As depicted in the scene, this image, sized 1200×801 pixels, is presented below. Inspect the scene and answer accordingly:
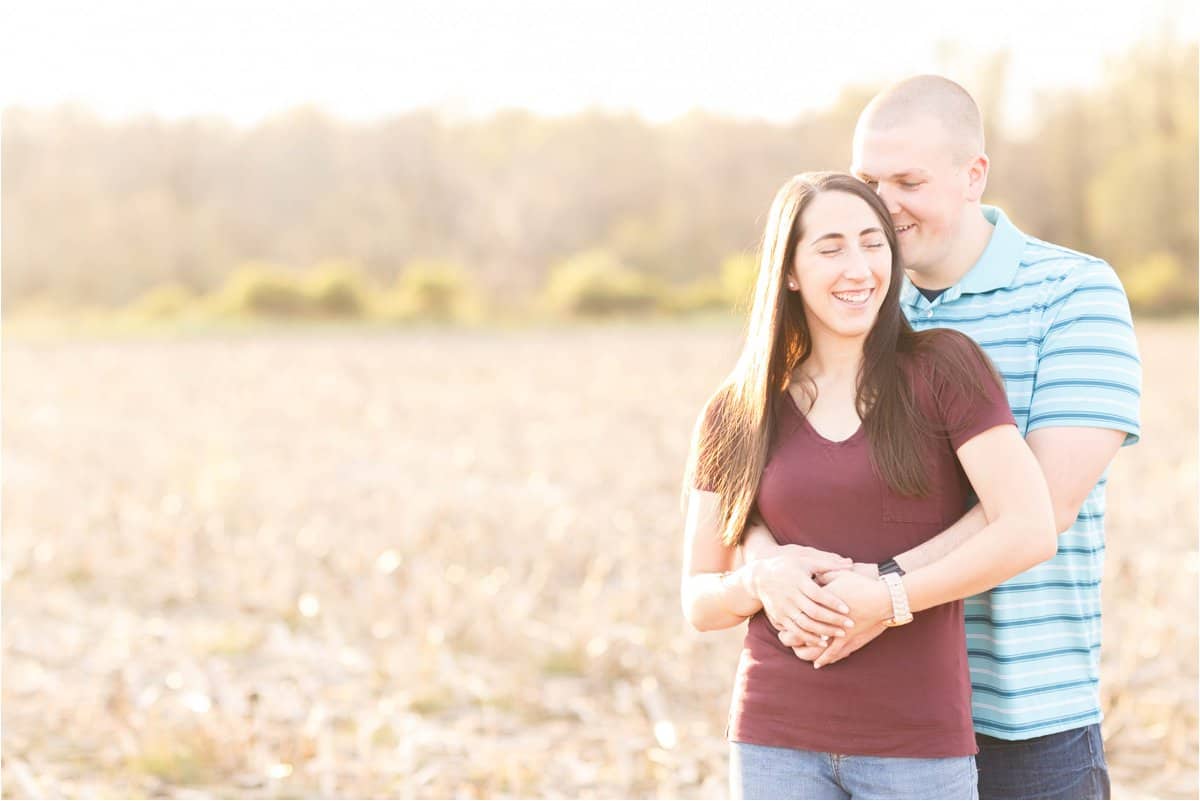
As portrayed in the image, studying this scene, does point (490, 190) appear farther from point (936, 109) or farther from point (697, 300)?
point (936, 109)

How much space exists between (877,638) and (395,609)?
12.7ft

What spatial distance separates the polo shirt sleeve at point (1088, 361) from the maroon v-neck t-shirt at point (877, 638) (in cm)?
20

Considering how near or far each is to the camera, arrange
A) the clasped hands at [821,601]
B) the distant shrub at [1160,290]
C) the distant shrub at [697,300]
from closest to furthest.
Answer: the clasped hands at [821,601] < the distant shrub at [1160,290] < the distant shrub at [697,300]

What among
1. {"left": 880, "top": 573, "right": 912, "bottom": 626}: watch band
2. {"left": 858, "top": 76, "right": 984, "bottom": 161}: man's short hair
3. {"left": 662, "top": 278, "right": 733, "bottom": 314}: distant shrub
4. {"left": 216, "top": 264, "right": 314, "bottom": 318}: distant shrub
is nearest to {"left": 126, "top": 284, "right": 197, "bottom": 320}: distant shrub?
{"left": 216, "top": 264, "right": 314, "bottom": 318}: distant shrub

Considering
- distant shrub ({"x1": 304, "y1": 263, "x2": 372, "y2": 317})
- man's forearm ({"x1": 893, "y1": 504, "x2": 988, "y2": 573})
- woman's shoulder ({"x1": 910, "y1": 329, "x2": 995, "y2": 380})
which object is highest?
distant shrub ({"x1": 304, "y1": 263, "x2": 372, "y2": 317})

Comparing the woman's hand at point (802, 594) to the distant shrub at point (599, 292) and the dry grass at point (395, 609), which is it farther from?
the distant shrub at point (599, 292)

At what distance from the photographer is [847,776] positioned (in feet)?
7.27

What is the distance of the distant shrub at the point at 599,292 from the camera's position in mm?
28906

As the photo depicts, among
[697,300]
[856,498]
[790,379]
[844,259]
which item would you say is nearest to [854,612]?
[856,498]

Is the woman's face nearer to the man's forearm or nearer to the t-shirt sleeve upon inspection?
the t-shirt sleeve

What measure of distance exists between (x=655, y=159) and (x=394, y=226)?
6839mm

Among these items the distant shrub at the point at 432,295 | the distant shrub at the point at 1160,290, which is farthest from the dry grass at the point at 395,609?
the distant shrub at the point at 1160,290

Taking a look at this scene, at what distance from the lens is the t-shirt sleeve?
221cm

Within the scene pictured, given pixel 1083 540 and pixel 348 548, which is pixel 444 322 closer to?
pixel 348 548
